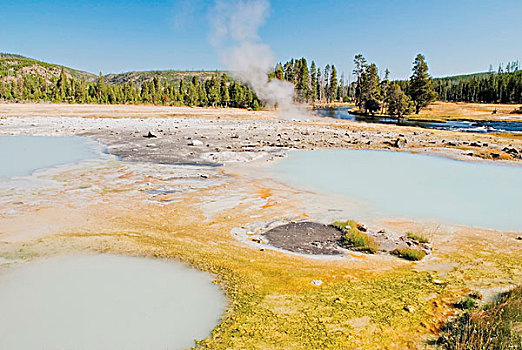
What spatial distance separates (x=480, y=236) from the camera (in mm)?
8820

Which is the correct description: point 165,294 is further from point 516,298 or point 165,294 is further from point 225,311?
point 516,298

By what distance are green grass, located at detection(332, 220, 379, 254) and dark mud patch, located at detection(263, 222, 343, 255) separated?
0.16 m

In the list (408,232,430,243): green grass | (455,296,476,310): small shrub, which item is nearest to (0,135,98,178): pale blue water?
(408,232,430,243): green grass

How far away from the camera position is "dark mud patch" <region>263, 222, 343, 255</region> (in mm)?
7703

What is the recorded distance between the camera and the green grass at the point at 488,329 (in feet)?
13.5

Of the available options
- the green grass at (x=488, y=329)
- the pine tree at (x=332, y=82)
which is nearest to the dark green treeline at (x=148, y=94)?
the pine tree at (x=332, y=82)

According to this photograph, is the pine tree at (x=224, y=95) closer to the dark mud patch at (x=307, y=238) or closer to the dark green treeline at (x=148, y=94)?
the dark green treeline at (x=148, y=94)

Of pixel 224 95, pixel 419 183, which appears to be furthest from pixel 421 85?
pixel 419 183

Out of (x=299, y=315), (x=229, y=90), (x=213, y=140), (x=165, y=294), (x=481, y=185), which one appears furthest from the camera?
(x=229, y=90)

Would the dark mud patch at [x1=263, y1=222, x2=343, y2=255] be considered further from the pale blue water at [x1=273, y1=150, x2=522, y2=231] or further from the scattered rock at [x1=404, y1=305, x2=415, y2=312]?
the pale blue water at [x1=273, y1=150, x2=522, y2=231]

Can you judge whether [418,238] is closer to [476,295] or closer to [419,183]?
[476,295]

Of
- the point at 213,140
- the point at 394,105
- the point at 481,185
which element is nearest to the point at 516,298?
the point at 481,185

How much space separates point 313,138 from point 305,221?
65.0 feet

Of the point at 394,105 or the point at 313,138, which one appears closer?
the point at 313,138
